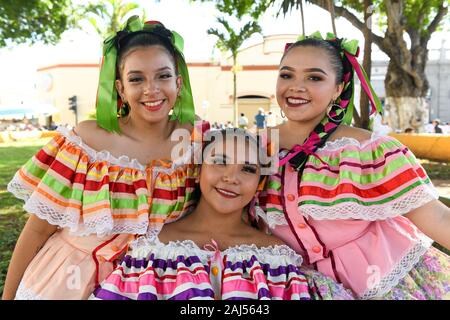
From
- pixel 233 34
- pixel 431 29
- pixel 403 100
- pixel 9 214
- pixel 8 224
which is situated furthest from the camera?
pixel 233 34

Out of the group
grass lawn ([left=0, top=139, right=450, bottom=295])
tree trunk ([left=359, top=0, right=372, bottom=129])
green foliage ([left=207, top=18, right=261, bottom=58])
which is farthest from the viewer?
green foliage ([left=207, top=18, right=261, bottom=58])

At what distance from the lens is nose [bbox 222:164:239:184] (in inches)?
87.3

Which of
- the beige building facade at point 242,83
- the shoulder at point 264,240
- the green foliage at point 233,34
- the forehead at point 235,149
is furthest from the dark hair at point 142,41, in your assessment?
the beige building facade at point 242,83

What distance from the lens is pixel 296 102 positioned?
2.33m

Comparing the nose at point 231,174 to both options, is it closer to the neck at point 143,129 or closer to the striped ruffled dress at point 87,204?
the striped ruffled dress at point 87,204

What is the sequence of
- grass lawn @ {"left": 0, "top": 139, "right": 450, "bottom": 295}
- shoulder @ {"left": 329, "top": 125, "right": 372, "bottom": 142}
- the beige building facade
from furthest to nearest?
the beige building facade, grass lawn @ {"left": 0, "top": 139, "right": 450, "bottom": 295}, shoulder @ {"left": 329, "top": 125, "right": 372, "bottom": 142}

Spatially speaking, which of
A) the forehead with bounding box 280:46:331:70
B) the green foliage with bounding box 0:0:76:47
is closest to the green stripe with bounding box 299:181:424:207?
the forehead with bounding box 280:46:331:70

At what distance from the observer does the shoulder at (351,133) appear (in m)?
2.29

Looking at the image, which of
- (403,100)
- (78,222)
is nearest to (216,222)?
(78,222)

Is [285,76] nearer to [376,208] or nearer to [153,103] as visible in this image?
[153,103]

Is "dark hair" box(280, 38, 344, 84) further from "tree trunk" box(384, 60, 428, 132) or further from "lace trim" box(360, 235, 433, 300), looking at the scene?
"tree trunk" box(384, 60, 428, 132)

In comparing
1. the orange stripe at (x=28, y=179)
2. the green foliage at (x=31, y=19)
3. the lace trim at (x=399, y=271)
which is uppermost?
the green foliage at (x=31, y=19)

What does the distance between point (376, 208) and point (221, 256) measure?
0.75 m

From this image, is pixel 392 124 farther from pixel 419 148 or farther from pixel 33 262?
pixel 33 262
